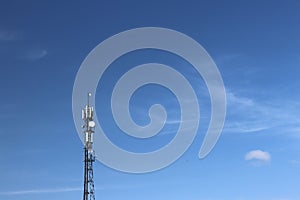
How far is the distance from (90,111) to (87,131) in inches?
86.1

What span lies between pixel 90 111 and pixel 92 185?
797cm

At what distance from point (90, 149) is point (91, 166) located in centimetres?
192

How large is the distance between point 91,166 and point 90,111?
234 inches

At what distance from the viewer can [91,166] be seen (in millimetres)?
160000

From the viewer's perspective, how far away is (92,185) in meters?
160

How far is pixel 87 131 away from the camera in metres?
160

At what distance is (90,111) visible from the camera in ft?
524

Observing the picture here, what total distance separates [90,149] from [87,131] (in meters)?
1.96

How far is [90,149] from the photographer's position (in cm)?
15950

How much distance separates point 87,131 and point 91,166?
12.6ft
